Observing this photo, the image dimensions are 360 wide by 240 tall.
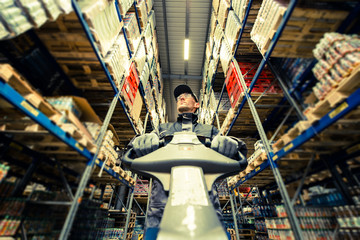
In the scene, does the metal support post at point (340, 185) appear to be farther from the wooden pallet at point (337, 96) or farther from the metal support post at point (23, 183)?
the metal support post at point (23, 183)

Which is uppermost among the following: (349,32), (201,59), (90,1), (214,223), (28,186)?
(201,59)

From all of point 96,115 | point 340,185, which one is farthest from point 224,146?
point 96,115

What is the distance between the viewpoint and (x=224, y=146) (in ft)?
5.17

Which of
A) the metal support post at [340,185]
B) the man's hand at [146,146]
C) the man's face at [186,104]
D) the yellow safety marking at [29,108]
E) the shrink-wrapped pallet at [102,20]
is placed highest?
the shrink-wrapped pallet at [102,20]

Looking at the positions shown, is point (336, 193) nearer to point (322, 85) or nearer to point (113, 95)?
point (322, 85)

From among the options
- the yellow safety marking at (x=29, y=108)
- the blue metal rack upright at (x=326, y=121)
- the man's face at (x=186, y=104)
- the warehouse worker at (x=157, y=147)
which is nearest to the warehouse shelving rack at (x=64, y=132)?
the yellow safety marking at (x=29, y=108)

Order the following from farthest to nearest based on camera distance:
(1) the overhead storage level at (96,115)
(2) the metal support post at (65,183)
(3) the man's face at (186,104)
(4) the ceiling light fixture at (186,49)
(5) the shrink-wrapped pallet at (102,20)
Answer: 1. (4) the ceiling light fixture at (186,49)
2. (3) the man's face at (186,104)
3. (5) the shrink-wrapped pallet at (102,20)
4. (2) the metal support post at (65,183)
5. (1) the overhead storage level at (96,115)

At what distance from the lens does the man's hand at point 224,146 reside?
1554 millimetres

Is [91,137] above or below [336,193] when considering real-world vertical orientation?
above

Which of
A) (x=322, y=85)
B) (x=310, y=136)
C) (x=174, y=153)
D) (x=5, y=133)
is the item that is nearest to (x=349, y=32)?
(x=322, y=85)

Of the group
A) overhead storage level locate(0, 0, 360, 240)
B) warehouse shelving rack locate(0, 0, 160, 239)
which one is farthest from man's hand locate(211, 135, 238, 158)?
warehouse shelving rack locate(0, 0, 160, 239)

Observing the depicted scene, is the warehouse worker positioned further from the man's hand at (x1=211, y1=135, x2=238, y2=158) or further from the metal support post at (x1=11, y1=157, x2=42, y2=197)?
the metal support post at (x1=11, y1=157, x2=42, y2=197)

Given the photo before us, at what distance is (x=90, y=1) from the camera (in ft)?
8.36

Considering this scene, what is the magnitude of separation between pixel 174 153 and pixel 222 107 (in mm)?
5683
